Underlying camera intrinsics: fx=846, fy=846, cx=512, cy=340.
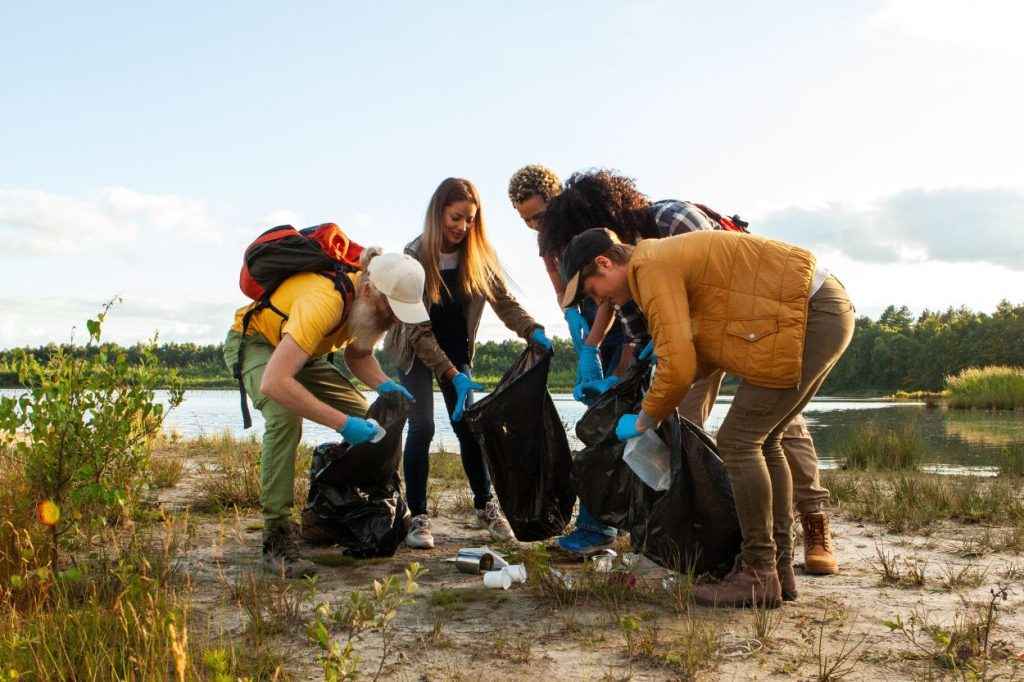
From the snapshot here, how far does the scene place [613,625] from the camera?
2.90 meters

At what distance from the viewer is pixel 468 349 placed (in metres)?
4.63

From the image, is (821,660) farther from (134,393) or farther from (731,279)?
(134,393)

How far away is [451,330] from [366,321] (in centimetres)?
106

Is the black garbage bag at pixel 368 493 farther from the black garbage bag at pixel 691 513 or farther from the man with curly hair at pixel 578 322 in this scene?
the black garbage bag at pixel 691 513

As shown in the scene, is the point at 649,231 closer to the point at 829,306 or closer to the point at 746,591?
the point at 829,306

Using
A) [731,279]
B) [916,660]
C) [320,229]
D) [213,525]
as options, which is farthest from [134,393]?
[916,660]

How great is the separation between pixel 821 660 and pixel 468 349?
255 centimetres

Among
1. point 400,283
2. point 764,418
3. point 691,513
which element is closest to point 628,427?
point 691,513

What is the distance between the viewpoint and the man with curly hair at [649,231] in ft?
11.8

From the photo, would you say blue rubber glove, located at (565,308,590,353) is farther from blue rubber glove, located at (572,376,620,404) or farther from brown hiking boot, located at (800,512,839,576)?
brown hiking boot, located at (800,512,839,576)

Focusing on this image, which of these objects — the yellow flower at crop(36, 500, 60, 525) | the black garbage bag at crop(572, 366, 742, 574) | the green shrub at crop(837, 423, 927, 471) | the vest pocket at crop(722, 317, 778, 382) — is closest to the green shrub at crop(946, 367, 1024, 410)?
the green shrub at crop(837, 423, 927, 471)

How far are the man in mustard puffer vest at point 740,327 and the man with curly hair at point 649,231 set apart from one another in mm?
490

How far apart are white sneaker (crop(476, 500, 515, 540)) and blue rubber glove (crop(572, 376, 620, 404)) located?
90cm

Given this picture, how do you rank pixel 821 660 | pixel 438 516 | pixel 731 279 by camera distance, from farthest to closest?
pixel 438 516 → pixel 731 279 → pixel 821 660
